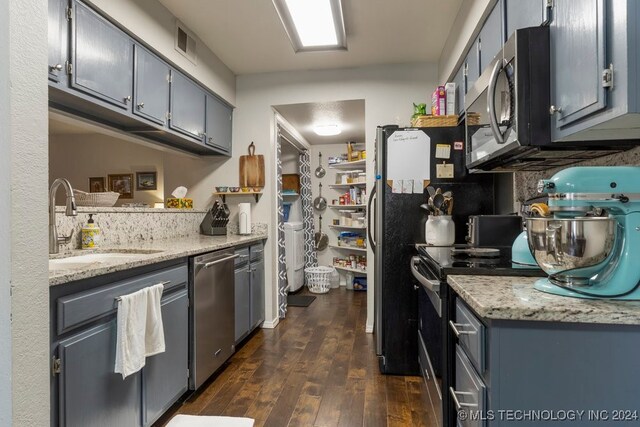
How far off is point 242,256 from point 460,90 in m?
2.10

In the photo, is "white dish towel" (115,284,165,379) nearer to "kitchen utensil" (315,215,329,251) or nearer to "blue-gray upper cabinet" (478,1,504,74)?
"blue-gray upper cabinet" (478,1,504,74)

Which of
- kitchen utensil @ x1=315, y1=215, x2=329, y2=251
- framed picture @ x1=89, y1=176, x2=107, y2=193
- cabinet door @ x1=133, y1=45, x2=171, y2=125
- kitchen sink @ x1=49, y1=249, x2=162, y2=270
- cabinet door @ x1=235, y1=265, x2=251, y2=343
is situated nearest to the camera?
kitchen sink @ x1=49, y1=249, x2=162, y2=270

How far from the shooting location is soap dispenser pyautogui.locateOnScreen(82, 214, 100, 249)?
6.56 feet

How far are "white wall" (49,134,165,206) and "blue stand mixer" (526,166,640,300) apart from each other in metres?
4.32

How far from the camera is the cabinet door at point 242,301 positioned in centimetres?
273

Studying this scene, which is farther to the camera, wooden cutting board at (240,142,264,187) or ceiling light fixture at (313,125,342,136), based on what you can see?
ceiling light fixture at (313,125,342,136)

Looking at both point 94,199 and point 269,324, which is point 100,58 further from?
point 269,324

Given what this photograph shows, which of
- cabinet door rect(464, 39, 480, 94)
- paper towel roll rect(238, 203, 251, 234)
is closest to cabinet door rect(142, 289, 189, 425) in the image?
paper towel roll rect(238, 203, 251, 234)

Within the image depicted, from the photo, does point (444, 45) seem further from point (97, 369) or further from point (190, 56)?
point (97, 369)

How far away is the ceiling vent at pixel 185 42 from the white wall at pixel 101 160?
1.97m

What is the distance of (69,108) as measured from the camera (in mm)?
1915

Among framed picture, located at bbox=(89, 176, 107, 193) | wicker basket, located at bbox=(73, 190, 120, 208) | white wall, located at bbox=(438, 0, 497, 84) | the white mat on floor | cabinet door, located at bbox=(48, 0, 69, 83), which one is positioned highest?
white wall, located at bbox=(438, 0, 497, 84)

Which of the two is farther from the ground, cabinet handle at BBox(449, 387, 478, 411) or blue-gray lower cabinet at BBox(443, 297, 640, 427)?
blue-gray lower cabinet at BBox(443, 297, 640, 427)

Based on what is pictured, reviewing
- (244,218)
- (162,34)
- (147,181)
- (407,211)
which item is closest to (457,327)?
(407,211)
